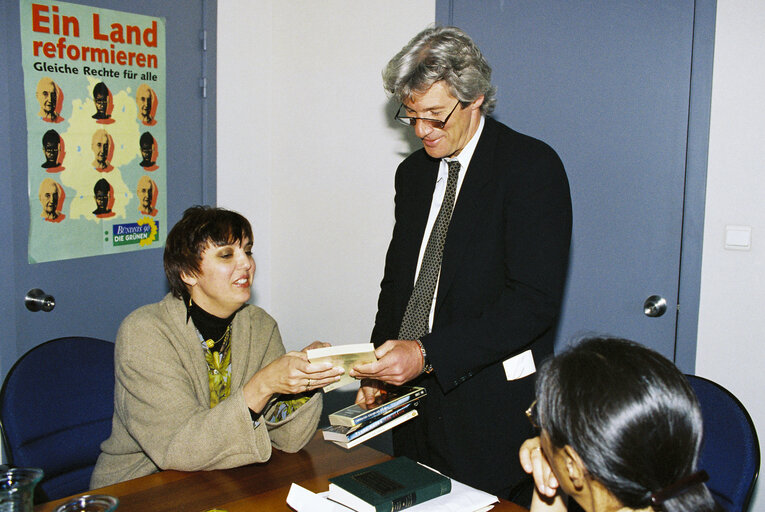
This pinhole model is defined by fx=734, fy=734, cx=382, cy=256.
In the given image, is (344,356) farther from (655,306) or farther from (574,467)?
(655,306)

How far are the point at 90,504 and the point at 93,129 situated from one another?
83.6 inches

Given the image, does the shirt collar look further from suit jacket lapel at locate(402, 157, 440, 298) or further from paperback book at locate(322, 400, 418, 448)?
paperback book at locate(322, 400, 418, 448)

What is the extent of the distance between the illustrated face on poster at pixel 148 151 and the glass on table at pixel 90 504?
2203 millimetres

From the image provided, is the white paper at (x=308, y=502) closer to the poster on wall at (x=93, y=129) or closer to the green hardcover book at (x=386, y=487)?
the green hardcover book at (x=386, y=487)

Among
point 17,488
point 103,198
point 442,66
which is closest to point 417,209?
point 442,66

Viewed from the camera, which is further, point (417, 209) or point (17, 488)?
point (417, 209)

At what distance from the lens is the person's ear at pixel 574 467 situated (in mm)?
1282

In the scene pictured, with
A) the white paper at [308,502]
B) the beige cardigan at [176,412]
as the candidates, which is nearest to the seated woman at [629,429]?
the white paper at [308,502]

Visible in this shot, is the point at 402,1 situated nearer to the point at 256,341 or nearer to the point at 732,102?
the point at 732,102

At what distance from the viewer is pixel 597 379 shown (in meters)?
1.26

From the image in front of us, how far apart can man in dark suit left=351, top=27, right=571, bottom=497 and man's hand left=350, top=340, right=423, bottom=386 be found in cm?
2

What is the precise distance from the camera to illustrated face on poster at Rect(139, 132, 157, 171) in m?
3.54

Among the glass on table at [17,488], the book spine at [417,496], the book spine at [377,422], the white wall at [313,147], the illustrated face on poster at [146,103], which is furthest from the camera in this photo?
the white wall at [313,147]

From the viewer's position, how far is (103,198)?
3.36 meters
